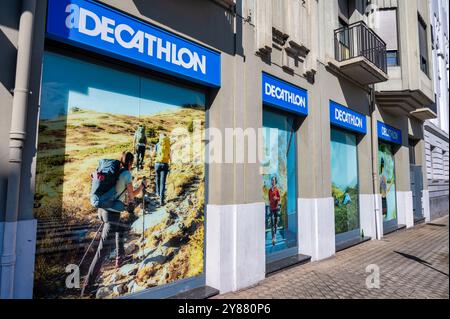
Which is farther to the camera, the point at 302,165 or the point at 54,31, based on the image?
the point at 302,165

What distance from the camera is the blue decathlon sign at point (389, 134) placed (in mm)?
11867

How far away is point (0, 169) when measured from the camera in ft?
10.5

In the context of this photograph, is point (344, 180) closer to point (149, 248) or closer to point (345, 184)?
point (345, 184)

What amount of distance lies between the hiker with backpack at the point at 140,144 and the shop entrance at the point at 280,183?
9.69ft

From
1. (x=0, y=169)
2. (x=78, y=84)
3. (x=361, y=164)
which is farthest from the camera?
(x=361, y=164)

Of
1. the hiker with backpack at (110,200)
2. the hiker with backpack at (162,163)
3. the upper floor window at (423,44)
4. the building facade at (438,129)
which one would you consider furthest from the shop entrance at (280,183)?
the building facade at (438,129)

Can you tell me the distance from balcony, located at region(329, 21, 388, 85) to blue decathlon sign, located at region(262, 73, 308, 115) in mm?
2170

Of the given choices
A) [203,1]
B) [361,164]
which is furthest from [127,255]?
[361,164]

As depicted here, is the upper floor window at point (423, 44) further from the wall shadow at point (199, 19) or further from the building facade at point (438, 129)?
the wall shadow at point (199, 19)

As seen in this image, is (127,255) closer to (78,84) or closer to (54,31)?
(78,84)

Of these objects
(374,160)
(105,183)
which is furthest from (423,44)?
(105,183)

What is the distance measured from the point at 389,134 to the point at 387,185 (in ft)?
7.00

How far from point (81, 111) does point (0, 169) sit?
4.26ft

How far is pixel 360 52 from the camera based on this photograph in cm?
978
